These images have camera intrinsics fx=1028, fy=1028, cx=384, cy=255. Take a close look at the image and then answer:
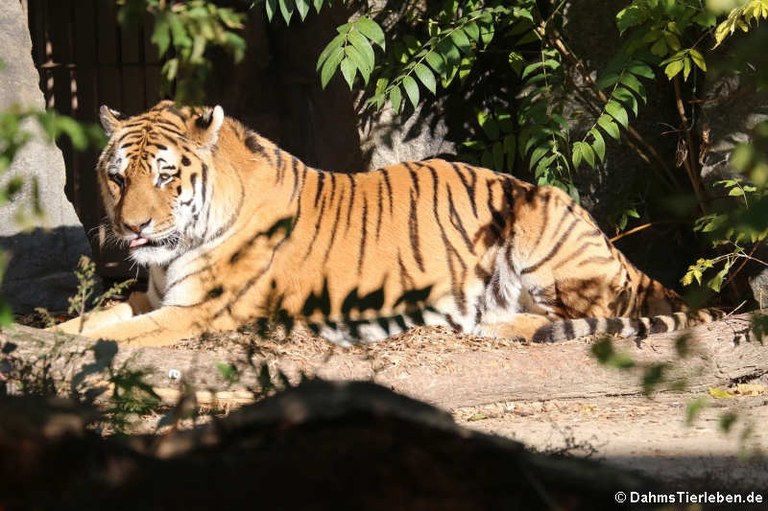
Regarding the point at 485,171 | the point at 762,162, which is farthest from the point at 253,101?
the point at 762,162

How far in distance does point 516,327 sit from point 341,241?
1.16 metres

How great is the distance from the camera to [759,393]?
4.75 meters

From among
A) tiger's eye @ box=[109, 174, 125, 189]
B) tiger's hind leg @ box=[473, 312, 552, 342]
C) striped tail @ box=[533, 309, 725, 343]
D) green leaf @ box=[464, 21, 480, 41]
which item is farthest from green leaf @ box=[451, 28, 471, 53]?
tiger's eye @ box=[109, 174, 125, 189]

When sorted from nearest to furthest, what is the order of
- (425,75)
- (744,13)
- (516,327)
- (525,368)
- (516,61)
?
1. (525,368)
2. (744,13)
3. (516,327)
4. (425,75)
5. (516,61)

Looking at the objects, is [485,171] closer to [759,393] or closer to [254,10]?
[759,393]

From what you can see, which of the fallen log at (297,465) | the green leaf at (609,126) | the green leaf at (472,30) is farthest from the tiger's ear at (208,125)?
the fallen log at (297,465)

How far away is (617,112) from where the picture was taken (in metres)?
6.23

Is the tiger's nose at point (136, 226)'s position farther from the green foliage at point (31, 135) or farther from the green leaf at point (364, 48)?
the green foliage at point (31, 135)

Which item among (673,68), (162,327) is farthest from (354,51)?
(162,327)

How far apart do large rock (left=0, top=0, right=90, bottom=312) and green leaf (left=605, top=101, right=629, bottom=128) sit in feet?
11.6

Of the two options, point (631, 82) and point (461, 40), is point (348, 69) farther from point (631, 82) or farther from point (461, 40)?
point (631, 82)

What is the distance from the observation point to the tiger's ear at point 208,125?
586cm

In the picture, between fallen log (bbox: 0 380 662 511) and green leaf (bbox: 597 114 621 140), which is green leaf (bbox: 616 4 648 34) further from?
fallen log (bbox: 0 380 662 511)

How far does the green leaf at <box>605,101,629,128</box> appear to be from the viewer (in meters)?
6.21
